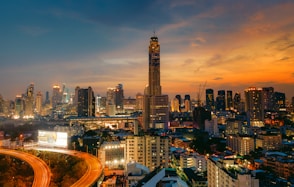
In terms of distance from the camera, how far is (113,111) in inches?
2105

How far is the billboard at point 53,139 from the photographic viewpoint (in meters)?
12.1

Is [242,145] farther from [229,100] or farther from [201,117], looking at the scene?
[229,100]

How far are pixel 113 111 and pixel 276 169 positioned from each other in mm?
41698

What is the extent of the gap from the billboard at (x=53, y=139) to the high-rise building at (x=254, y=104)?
35196 mm

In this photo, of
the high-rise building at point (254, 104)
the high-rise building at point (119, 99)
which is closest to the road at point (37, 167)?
the high-rise building at point (254, 104)

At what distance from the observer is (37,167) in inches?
405

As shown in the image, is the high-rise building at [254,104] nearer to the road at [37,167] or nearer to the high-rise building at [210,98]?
the high-rise building at [210,98]

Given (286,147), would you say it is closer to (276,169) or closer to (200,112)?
(276,169)

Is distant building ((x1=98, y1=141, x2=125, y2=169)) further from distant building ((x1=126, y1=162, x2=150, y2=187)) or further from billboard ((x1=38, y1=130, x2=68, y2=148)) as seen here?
distant building ((x1=126, y1=162, x2=150, y2=187))

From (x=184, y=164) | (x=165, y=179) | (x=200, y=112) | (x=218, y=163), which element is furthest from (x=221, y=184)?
Answer: (x=200, y=112)

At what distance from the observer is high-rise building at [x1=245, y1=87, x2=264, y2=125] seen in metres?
42.3

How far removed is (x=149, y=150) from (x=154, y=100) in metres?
27.0

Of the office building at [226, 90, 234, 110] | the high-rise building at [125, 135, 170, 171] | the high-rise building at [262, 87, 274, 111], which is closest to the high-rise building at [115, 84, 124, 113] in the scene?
the office building at [226, 90, 234, 110]

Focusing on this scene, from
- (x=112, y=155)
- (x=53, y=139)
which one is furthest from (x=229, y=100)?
(x=53, y=139)
